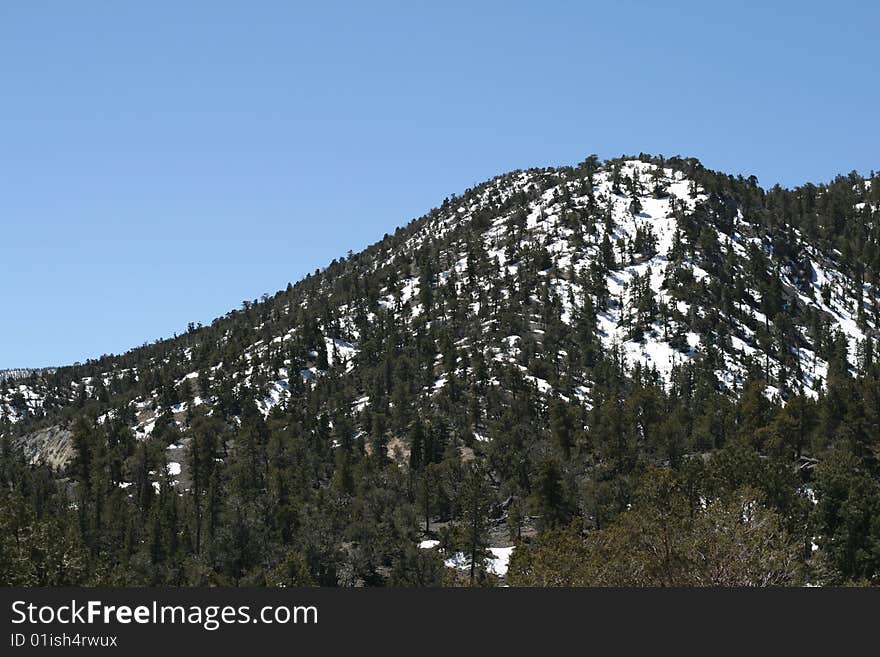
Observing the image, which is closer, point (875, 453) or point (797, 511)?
point (797, 511)

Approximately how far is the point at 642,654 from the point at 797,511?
245 ft

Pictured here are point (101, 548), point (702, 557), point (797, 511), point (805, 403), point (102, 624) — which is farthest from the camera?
point (805, 403)

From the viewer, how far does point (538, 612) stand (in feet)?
118

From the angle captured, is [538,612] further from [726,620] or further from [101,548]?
[101,548]

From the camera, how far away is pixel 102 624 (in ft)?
110

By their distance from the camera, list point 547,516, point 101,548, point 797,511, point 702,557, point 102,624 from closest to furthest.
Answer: point 102,624 < point 702,557 < point 797,511 < point 547,516 < point 101,548

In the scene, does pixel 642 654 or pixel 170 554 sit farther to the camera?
pixel 170 554

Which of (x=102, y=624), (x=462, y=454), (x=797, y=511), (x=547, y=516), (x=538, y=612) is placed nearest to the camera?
(x=102, y=624)

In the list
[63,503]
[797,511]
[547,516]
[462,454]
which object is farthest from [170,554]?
[797,511]

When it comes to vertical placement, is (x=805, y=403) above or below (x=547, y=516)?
above

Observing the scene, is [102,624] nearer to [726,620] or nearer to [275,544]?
[726,620]

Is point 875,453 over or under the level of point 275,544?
over

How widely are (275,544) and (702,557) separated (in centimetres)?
8669

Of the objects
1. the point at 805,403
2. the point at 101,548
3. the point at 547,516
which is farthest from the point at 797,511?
the point at 101,548
